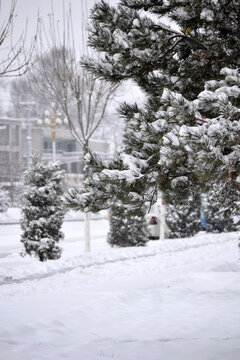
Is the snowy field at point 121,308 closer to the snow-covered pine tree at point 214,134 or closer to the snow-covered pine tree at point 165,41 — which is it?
the snow-covered pine tree at point 214,134

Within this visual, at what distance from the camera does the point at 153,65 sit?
557cm

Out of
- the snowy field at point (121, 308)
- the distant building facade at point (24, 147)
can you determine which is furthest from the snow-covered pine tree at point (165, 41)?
the distant building facade at point (24, 147)

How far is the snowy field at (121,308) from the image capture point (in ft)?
16.2

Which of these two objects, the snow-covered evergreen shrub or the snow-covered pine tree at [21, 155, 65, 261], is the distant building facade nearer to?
the snow-covered evergreen shrub

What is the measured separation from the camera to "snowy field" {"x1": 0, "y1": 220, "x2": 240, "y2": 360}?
16.2 feet

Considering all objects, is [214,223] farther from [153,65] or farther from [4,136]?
[4,136]

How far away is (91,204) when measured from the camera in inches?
187

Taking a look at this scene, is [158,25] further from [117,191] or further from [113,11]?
[117,191]

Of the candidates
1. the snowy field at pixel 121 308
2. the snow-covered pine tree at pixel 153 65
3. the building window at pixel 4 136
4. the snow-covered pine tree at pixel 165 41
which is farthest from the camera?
the building window at pixel 4 136

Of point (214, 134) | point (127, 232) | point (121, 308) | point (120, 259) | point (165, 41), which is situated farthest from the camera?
point (127, 232)

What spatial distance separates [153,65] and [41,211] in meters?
7.10

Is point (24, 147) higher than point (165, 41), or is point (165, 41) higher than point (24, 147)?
point (24, 147)

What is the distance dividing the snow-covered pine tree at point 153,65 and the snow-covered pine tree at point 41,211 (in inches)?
259

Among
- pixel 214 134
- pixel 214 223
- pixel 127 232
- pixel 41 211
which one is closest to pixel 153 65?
pixel 214 134
